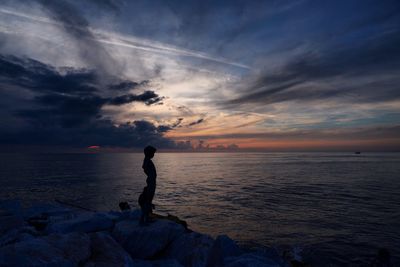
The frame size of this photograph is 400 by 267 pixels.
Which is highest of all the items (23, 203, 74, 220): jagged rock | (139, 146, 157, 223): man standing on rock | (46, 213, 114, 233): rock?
(139, 146, 157, 223): man standing on rock

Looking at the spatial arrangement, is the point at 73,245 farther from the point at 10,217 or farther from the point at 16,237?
the point at 10,217

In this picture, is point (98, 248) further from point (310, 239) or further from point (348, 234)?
point (348, 234)

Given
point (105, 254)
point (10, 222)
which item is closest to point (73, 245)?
point (105, 254)

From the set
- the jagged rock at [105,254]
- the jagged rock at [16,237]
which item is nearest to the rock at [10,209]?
the jagged rock at [16,237]

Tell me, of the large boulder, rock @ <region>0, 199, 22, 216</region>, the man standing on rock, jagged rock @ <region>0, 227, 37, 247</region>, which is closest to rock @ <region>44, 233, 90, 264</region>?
jagged rock @ <region>0, 227, 37, 247</region>

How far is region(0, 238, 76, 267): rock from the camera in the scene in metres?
5.28

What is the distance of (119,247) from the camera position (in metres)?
7.55

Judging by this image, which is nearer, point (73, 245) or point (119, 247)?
point (73, 245)

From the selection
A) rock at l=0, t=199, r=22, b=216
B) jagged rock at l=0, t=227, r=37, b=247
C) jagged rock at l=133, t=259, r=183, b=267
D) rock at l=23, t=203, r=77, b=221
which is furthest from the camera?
rock at l=0, t=199, r=22, b=216

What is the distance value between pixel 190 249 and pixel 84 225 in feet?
17.0

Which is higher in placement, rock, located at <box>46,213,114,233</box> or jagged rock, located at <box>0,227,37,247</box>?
jagged rock, located at <box>0,227,37,247</box>

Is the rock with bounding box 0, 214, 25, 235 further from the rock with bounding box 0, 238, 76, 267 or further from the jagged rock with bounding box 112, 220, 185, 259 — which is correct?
the rock with bounding box 0, 238, 76, 267

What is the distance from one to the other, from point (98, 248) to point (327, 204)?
84.7ft

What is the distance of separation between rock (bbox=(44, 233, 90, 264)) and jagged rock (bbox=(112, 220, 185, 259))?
2.62 m
